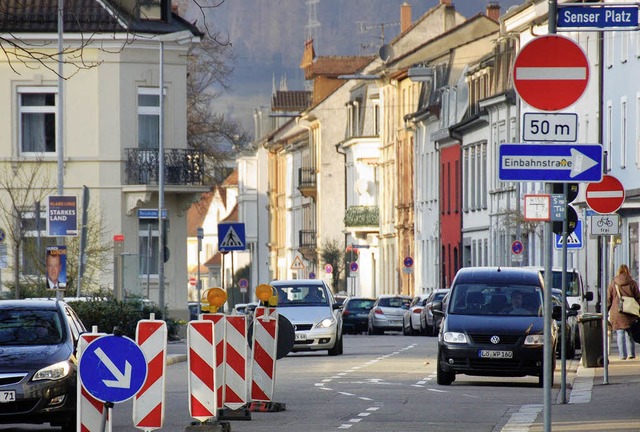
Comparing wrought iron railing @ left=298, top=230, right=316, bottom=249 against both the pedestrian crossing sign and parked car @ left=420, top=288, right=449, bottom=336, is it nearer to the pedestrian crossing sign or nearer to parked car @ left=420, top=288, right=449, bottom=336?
parked car @ left=420, top=288, right=449, bottom=336

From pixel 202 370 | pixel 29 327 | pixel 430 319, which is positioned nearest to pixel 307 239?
pixel 430 319

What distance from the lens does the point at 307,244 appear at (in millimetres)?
111625

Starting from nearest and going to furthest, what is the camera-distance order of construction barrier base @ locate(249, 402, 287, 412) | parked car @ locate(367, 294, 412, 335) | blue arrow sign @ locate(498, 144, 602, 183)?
blue arrow sign @ locate(498, 144, 602, 183) < construction barrier base @ locate(249, 402, 287, 412) < parked car @ locate(367, 294, 412, 335)

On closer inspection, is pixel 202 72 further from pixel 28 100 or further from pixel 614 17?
pixel 614 17

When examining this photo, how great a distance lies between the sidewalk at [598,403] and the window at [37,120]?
23.2 m

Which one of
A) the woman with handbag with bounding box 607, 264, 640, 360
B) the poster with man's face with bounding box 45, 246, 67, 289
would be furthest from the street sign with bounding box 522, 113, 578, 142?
the poster with man's face with bounding box 45, 246, 67, 289

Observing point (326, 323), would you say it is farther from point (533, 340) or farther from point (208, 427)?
point (208, 427)

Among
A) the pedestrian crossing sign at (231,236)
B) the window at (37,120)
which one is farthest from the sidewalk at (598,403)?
the window at (37,120)

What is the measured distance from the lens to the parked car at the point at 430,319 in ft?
173

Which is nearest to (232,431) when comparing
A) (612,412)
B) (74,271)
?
(612,412)

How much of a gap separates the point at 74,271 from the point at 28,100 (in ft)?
24.1

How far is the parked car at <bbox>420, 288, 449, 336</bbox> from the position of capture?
52688 millimetres

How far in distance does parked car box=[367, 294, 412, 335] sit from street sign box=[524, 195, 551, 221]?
44.4 meters

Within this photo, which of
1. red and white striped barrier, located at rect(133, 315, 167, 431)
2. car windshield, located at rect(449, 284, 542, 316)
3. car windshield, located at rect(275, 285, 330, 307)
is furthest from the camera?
car windshield, located at rect(275, 285, 330, 307)
